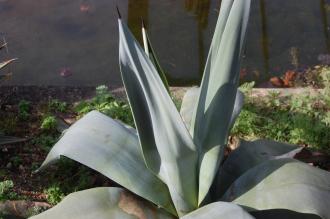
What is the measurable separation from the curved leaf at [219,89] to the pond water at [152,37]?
2400mm

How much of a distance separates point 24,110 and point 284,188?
2169 mm

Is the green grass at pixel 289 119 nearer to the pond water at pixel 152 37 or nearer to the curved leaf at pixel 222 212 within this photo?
the pond water at pixel 152 37

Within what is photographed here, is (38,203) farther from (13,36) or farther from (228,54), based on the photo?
(13,36)

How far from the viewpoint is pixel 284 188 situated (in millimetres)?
1785

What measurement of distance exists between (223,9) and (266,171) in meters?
0.61

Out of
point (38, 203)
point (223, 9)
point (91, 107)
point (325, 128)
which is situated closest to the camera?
point (223, 9)

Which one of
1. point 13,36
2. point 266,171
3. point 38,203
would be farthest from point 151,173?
point 13,36

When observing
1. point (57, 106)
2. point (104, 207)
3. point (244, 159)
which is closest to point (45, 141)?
point (57, 106)

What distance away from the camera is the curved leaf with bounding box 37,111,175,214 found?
1.92m

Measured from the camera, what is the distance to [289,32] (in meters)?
4.70

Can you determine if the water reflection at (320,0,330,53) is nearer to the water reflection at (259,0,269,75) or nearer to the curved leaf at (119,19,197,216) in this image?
the water reflection at (259,0,269,75)

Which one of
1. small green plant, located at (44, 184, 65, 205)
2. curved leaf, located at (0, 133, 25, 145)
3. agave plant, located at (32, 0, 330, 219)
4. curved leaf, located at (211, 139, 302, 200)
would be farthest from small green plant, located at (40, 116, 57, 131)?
curved leaf, located at (211, 139, 302, 200)

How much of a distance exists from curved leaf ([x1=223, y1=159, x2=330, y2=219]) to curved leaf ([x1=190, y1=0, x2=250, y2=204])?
0.14 m

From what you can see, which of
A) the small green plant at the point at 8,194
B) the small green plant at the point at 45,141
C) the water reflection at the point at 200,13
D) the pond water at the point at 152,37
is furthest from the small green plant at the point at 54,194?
the water reflection at the point at 200,13
